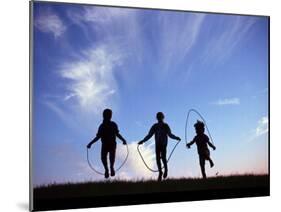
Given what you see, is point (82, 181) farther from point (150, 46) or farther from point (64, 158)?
point (150, 46)

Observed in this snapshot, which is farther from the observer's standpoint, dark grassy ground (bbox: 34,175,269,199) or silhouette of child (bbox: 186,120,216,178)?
silhouette of child (bbox: 186,120,216,178)

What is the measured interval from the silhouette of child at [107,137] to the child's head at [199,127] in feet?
2.93

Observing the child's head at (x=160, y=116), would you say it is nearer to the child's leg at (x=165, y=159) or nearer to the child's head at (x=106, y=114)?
the child's leg at (x=165, y=159)

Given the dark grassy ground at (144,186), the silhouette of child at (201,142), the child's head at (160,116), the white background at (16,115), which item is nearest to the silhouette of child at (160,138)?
the child's head at (160,116)

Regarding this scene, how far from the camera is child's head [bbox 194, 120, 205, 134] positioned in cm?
611

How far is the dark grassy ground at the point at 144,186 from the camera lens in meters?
5.57

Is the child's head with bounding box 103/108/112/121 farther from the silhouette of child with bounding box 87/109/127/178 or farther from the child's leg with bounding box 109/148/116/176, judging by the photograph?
the child's leg with bounding box 109/148/116/176

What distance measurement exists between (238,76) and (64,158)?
215cm

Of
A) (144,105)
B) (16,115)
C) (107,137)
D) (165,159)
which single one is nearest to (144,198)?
(165,159)

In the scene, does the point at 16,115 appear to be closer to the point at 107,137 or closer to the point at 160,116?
the point at 107,137

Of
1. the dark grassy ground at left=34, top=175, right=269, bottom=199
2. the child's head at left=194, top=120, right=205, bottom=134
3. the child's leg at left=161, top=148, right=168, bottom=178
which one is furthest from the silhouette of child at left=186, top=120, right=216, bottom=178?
the child's leg at left=161, top=148, right=168, bottom=178

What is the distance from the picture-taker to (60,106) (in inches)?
219

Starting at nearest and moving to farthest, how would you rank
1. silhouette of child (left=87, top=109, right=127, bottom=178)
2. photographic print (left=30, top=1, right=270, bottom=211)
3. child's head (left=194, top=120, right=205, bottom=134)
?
photographic print (left=30, top=1, right=270, bottom=211)
silhouette of child (left=87, top=109, right=127, bottom=178)
child's head (left=194, top=120, right=205, bottom=134)

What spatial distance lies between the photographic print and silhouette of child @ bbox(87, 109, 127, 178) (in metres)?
0.01
